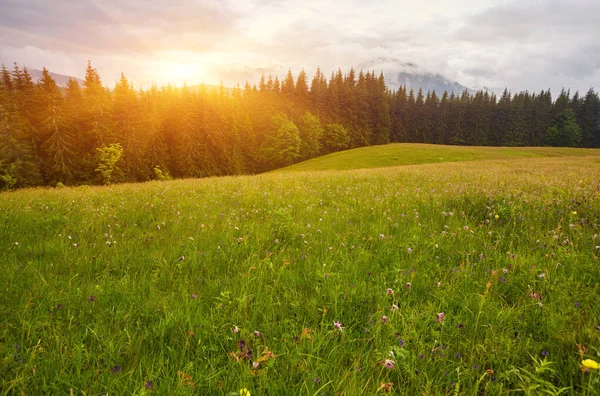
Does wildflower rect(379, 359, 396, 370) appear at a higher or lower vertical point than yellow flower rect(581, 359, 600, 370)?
lower

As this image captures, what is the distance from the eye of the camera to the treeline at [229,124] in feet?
156

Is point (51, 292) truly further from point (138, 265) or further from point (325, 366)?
Answer: point (325, 366)

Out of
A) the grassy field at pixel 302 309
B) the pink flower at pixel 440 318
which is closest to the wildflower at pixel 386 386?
the grassy field at pixel 302 309

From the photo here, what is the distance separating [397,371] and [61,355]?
2.52 meters

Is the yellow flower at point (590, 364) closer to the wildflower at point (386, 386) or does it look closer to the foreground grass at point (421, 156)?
the wildflower at point (386, 386)

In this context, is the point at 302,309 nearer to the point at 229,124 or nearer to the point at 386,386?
the point at 386,386

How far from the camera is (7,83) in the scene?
48250mm

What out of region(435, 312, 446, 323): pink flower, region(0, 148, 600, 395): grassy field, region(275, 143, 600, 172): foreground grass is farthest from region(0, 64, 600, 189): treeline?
region(435, 312, 446, 323): pink flower

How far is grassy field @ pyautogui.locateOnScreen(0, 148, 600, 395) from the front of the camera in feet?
6.60

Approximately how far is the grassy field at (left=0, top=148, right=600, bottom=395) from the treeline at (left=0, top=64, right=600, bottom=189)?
183ft

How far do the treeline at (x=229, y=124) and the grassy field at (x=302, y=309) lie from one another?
5585 cm

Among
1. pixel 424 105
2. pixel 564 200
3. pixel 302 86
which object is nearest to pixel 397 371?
pixel 564 200

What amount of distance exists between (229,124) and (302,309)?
76.3 m

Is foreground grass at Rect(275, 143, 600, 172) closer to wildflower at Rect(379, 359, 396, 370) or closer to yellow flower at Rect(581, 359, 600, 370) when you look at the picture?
wildflower at Rect(379, 359, 396, 370)
